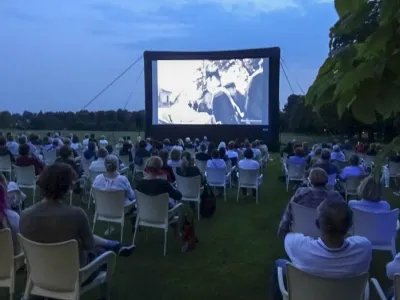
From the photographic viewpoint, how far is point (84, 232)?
10.3 ft

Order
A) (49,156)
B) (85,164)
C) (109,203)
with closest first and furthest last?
1. (109,203)
2. (85,164)
3. (49,156)

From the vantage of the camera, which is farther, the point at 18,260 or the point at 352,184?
the point at 352,184

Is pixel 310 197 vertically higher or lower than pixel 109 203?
higher

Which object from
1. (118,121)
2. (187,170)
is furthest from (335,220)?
(118,121)

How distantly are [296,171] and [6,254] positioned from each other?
25.0ft

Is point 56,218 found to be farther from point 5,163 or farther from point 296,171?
point 296,171

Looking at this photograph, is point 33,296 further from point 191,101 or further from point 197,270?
point 191,101

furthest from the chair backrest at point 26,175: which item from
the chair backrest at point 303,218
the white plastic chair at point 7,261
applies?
the chair backrest at point 303,218

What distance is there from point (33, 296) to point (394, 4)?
2966 millimetres

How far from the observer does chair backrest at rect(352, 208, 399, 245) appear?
14.7ft

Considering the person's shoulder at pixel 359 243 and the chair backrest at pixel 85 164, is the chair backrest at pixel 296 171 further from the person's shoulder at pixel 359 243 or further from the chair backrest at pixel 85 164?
the person's shoulder at pixel 359 243

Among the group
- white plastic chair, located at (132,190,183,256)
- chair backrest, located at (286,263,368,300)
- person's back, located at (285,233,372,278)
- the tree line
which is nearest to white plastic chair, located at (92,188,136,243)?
white plastic chair, located at (132,190,183,256)

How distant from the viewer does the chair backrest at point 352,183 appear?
7930 mm

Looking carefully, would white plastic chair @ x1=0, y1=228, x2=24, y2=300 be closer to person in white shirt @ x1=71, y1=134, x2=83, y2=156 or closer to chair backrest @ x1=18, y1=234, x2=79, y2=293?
chair backrest @ x1=18, y1=234, x2=79, y2=293
